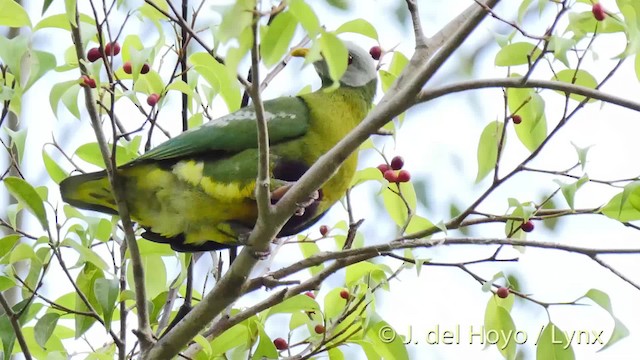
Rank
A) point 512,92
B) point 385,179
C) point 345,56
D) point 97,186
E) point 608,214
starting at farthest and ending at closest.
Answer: point 97,186 → point 385,179 → point 512,92 → point 608,214 → point 345,56

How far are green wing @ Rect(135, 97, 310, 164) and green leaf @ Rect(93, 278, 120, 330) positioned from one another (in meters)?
0.57

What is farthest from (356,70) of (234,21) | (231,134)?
(234,21)

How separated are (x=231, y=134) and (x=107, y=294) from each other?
33.6 inches

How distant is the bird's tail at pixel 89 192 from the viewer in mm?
2734

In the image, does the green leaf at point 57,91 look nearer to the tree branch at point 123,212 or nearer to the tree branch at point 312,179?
the tree branch at point 123,212

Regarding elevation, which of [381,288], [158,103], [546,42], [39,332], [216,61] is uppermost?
[216,61]

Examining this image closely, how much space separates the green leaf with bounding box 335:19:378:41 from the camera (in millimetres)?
2445

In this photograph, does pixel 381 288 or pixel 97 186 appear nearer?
pixel 381 288

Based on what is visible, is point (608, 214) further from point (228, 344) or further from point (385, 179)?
point (228, 344)

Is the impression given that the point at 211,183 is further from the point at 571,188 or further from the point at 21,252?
the point at 571,188

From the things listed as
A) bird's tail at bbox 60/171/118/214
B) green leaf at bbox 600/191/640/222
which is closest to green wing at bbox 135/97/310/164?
bird's tail at bbox 60/171/118/214

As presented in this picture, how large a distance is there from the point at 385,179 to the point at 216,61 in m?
0.63

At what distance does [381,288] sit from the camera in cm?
250

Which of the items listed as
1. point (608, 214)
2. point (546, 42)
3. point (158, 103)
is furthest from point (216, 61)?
point (608, 214)
